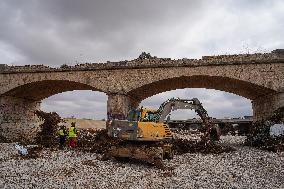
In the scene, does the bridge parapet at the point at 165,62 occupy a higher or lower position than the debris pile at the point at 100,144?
higher

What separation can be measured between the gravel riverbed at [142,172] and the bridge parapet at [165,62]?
6.89 meters

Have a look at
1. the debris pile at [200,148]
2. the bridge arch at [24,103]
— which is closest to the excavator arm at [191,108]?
the debris pile at [200,148]

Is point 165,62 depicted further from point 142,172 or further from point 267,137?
point 142,172

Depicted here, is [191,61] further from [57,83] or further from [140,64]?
[57,83]

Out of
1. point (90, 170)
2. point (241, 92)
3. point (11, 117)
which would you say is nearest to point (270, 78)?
point (241, 92)

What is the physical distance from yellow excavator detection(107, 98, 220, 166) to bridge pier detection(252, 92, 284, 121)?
7.58 meters

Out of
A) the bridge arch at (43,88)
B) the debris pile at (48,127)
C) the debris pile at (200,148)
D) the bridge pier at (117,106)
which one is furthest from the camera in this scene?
the bridge arch at (43,88)

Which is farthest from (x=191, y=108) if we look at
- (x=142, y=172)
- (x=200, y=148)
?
(x=142, y=172)

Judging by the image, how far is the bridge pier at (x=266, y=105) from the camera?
18.0 m

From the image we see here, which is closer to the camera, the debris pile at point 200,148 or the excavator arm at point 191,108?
the excavator arm at point 191,108

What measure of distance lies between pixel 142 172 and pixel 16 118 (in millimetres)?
A: 16980

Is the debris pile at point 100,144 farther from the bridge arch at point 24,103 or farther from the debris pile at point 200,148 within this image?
the bridge arch at point 24,103

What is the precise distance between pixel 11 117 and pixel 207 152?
633 inches

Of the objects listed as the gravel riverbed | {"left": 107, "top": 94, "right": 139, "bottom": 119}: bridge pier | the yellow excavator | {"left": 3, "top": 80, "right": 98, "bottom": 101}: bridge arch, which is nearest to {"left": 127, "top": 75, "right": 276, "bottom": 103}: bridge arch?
{"left": 107, "top": 94, "right": 139, "bottom": 119}: bridge pier
